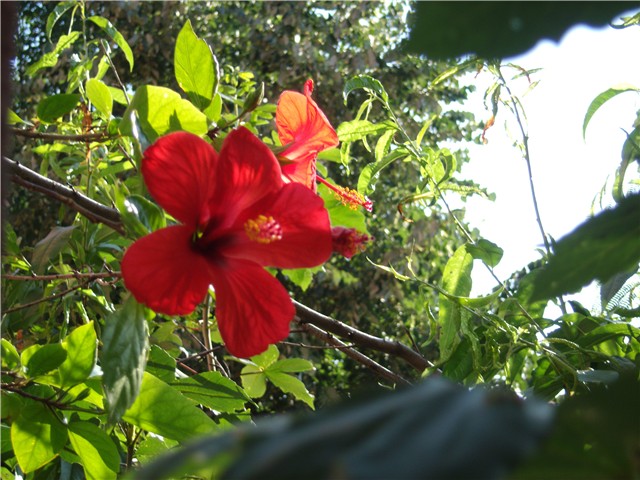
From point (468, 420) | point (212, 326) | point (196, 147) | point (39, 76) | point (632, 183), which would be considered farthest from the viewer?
point (39, 76)

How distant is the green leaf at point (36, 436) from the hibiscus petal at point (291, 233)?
22 cm

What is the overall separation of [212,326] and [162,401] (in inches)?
15.5

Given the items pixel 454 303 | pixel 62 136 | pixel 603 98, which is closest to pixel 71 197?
pixel 62 136

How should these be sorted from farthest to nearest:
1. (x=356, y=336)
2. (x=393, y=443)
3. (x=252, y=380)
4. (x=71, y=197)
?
(x=252, y=380)
(x=356, y=336)
(x=71, y=197)
(x=393, y=443)

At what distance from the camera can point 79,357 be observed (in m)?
0.63

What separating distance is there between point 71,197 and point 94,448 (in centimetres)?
22

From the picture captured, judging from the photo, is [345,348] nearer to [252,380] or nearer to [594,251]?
[252,380]

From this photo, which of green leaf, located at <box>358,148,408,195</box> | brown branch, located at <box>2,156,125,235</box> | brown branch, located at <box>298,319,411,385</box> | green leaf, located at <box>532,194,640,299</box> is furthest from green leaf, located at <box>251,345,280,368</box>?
green leaf, located at <box>532,194,640,299</box>

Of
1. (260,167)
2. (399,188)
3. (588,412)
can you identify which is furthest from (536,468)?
(399,188)

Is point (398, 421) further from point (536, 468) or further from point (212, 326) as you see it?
point (212, 326)

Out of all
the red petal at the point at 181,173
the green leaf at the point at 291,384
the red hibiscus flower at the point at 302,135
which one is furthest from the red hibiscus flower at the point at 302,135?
the green leaf at the point at 291,384

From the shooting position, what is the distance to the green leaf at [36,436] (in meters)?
0.64

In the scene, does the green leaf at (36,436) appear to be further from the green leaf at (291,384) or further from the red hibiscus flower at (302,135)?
the green leaf at (291,384)

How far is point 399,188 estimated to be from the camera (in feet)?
14.8
